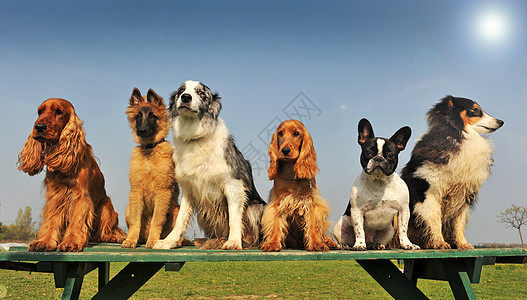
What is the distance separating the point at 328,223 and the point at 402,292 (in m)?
1.21

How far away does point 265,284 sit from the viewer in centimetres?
1278

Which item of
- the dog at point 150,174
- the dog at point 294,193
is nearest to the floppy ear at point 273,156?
the dog at point 294,193

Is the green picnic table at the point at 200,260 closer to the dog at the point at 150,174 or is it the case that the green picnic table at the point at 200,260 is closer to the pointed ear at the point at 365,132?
the dog at the point at 150,174

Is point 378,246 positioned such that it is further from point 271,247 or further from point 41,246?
point 41,246

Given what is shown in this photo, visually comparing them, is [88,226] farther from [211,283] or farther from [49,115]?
[211,283]

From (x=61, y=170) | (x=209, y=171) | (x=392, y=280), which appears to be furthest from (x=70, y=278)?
(x=392, y=280)

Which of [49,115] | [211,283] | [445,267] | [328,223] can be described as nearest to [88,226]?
[49,115]

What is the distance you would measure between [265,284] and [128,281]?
9.73m

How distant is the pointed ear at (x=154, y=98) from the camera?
4.61 metres

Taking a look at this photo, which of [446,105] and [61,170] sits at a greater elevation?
[446,105]

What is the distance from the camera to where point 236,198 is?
4.12 m

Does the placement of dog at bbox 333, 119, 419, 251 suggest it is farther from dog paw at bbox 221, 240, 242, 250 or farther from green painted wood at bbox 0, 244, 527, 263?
dog paw at bbox 221, 240, 242, 250

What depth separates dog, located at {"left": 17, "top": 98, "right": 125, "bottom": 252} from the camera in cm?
358

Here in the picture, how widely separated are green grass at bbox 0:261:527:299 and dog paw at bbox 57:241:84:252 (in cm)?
732
